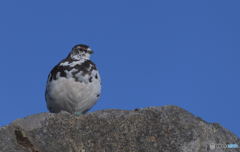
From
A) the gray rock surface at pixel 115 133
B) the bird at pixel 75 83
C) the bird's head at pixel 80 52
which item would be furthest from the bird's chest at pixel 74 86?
the gray rock surface at pixel 115 133

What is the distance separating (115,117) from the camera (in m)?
10.2

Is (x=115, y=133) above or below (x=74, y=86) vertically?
below

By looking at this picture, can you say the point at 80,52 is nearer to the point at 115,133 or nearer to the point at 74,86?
the point at 74,86

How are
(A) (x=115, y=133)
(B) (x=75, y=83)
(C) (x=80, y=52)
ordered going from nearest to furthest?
(A) (x=115, y=133) → (B) (x=75, y=83) → (C) (x=80, y=52)

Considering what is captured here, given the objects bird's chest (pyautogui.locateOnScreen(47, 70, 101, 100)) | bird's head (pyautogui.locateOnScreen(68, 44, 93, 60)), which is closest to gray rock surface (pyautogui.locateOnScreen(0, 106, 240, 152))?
bird's chest (pyautogui.locateOnScreen(47, 70, 101, 100))

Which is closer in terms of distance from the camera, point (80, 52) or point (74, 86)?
point (74, 86)

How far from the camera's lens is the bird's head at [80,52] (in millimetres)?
12891

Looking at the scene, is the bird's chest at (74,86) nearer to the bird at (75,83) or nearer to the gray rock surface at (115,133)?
the bird at (75,83)

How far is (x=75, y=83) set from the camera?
1219 cm

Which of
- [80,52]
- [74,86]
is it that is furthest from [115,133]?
[80,52]

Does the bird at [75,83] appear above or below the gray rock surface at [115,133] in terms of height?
above

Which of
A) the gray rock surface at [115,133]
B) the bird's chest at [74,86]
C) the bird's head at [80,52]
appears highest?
the bird's head at [80,52]

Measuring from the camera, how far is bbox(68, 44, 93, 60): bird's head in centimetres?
1289

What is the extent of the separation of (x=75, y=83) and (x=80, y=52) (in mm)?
1087
